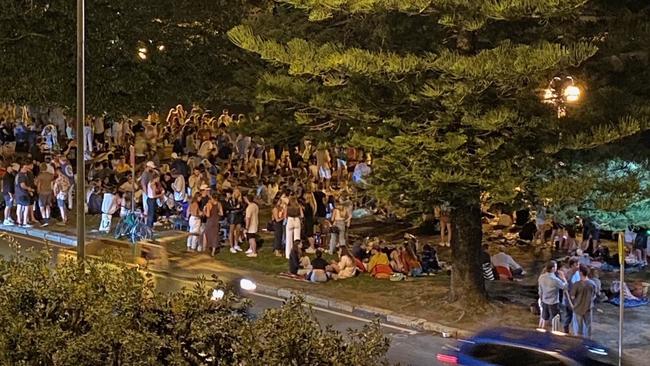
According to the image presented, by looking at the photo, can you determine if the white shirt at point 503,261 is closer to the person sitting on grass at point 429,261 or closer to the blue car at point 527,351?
the person sitting on grass at point 429,261

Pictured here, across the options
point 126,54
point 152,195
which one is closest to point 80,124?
point 152,195

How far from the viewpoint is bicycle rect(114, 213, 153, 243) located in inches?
937

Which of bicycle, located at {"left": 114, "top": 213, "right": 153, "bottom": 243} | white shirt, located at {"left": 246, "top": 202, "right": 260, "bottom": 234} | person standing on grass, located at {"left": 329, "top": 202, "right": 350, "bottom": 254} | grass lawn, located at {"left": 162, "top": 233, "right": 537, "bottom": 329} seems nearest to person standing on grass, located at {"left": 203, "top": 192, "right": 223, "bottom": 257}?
grass lawn, located at {"left": 162, "top": 233, "right": 537, "bottom": 329}

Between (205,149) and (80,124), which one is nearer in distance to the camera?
(80,124)

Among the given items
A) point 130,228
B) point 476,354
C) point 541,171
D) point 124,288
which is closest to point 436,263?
point 541,171

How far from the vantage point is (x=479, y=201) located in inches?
692

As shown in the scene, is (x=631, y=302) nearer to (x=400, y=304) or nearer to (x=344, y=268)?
(x=400, y=304)

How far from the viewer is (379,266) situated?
68.8 feet

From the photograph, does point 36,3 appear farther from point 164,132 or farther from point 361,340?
point 361,340

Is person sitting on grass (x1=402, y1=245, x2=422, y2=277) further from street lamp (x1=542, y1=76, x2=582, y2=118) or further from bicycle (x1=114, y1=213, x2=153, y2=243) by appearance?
bicycle (x1=114, y1=213, x2=153, y2=243)

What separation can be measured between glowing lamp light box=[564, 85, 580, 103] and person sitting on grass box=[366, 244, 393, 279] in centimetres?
582

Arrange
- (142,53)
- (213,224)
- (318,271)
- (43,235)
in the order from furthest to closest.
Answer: (142,53), (43,235), (213,224), (318,271)

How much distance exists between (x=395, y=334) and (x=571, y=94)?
538 cm

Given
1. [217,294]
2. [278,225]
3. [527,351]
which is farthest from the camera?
[278,225]
